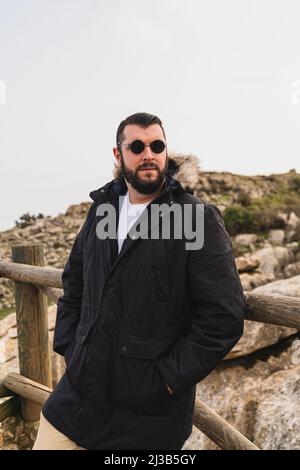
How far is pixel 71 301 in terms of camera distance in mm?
2553

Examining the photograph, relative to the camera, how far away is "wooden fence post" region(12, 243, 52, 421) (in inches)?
166

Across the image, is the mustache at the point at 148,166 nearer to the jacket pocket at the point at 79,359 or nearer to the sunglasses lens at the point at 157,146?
the sunglasses lens at the point at 157,146

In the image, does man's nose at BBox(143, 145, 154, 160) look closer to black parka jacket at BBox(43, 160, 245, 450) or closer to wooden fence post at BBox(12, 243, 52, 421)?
black parka jacket at BBox(43, 160, 245, 450)

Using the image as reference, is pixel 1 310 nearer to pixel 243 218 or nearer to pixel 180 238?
pixel 180 238

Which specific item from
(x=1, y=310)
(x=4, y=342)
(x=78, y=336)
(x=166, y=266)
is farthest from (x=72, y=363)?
(x=1, y=310)

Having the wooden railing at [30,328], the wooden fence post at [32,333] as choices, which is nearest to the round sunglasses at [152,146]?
the wooden railing at [30,328]

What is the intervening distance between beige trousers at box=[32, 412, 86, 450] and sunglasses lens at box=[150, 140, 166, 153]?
1.60 meters

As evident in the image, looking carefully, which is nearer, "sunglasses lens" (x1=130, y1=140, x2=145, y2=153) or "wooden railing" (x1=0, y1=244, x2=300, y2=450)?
"sunglasses lens" (x1=130, y1=140, x2=145, y2=153)

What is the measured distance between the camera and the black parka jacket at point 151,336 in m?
1.93

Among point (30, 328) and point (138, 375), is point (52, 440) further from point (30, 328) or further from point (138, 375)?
point (30, 328)

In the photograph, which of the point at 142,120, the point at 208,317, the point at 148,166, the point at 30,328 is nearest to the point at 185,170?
the point at 148,166

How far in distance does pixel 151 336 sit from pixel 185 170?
87 cm

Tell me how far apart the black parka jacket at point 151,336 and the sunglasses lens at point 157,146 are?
7.7 inches

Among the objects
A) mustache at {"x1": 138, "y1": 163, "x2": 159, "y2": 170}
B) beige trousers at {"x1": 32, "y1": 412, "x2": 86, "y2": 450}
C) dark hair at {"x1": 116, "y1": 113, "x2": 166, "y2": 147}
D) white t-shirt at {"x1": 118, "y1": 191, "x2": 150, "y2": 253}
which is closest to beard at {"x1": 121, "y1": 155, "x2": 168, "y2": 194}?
mustache at {"x1": 138, "y1": 163, "x2": 159, "y2": 170}
